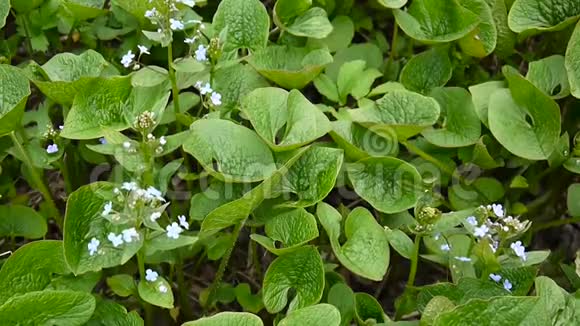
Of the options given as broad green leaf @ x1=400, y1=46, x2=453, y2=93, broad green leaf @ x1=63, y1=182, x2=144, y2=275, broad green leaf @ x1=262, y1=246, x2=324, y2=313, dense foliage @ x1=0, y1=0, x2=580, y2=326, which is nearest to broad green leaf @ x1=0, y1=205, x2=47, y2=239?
dense foliage @ x1=0, y1=0, x2=580, y2=326

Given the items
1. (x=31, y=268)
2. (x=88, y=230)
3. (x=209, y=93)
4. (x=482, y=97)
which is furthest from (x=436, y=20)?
(x=31, y=268)

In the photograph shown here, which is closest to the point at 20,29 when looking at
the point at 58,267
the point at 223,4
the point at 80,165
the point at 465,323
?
the point at 80,165

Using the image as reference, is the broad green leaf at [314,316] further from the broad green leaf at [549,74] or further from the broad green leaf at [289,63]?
the broad green leaf at [549,74]

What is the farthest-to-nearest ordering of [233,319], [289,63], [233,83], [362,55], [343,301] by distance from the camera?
[362,55]
[289,63]
[233,83]
[343,301]
[233,319]

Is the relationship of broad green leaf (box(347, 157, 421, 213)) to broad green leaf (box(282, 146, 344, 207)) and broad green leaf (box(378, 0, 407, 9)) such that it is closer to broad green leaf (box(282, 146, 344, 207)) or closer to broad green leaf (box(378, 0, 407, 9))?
broad green leaf (box(282, 146, 344, 207))

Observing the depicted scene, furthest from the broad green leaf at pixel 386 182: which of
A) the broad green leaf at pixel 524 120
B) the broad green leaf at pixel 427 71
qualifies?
the broad green leaf at pixel 427 71

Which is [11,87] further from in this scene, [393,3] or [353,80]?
[393,3]
